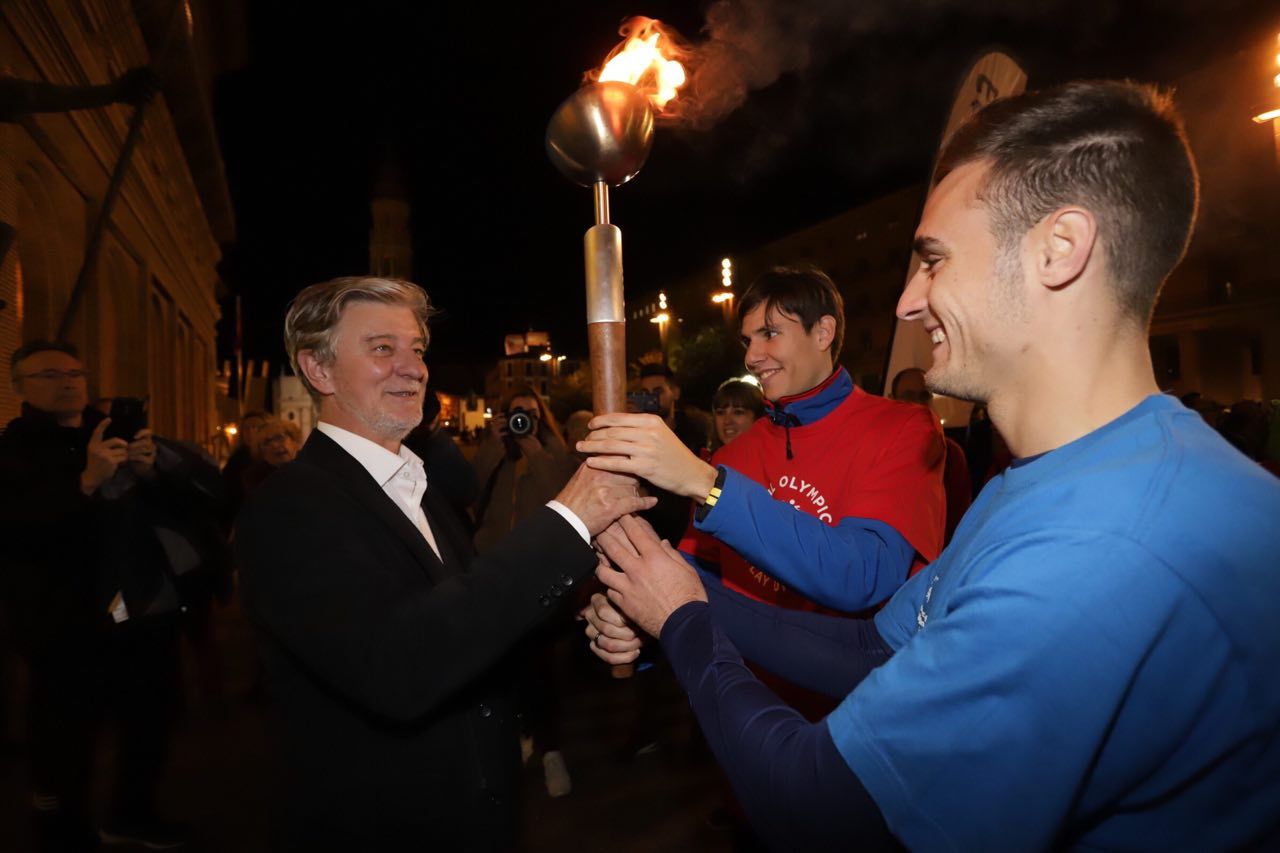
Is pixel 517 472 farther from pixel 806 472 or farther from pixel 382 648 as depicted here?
pixel 382 648

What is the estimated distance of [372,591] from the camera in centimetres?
173

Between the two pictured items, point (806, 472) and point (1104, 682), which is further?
point (806, 472)

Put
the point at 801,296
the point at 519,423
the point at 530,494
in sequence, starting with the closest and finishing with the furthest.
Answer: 1. the point at 801,296
2. the point at 530,494
3. the point at 519,423

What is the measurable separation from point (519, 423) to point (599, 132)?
396 cm

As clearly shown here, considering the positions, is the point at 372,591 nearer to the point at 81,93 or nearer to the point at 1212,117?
the point at 81,93

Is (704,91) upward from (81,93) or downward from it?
downward

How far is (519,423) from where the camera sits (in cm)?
550

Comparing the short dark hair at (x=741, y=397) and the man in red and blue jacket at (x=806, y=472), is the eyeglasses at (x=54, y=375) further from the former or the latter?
the short dark hair at (x=741, y=397)

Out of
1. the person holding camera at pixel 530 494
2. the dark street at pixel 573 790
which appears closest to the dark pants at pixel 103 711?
the dark street at pixel 573 790

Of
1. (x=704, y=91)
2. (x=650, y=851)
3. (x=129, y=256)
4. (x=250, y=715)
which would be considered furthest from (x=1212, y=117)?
(x=129, y=256)

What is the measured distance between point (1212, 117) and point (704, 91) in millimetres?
23636

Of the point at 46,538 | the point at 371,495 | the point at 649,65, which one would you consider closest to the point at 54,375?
the point at 46,538

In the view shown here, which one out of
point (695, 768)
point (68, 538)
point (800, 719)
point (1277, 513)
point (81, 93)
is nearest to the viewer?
point (1277, 513)

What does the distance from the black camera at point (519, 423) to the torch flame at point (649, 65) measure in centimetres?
330
